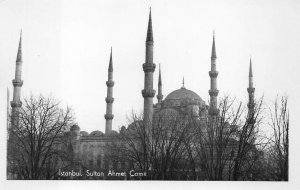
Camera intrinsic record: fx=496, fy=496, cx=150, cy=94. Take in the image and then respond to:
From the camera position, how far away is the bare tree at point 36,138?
1524 cm

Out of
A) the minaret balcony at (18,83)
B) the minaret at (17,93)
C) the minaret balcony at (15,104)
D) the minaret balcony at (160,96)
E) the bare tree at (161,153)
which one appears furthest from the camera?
the minaret balcony at (160,96)

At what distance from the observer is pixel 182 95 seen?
31.8m

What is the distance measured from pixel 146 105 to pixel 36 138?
643 centimetres

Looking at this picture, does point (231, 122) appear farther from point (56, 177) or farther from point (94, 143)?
point (94, 143)

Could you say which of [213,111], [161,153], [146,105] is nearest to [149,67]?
[146,105]

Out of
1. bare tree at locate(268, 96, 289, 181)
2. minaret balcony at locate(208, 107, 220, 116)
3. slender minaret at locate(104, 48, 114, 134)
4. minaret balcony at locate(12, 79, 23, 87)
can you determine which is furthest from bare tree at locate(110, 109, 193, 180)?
slender minaret at locate(104, 48, 114, 134)

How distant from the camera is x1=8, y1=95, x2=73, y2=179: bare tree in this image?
50.0 ft

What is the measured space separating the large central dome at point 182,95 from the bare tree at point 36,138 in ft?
48.2

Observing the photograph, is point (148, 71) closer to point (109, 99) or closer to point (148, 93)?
point (148, 93)

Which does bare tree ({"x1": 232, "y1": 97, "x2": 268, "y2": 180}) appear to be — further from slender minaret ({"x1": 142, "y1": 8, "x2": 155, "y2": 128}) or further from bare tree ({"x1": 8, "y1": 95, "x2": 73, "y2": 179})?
slender minaret ({"x1": 142, "y1": 8, "x2": 155, "y2": 128})

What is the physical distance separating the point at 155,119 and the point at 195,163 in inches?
196

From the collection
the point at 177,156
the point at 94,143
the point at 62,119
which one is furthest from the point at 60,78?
the point at 94,143

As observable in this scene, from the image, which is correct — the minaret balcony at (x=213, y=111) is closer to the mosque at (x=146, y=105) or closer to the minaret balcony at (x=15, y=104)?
the mosque at (x=146, y=105)

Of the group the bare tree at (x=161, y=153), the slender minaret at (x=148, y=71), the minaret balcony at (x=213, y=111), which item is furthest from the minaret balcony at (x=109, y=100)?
the bare tree at (x=161, y=153)
